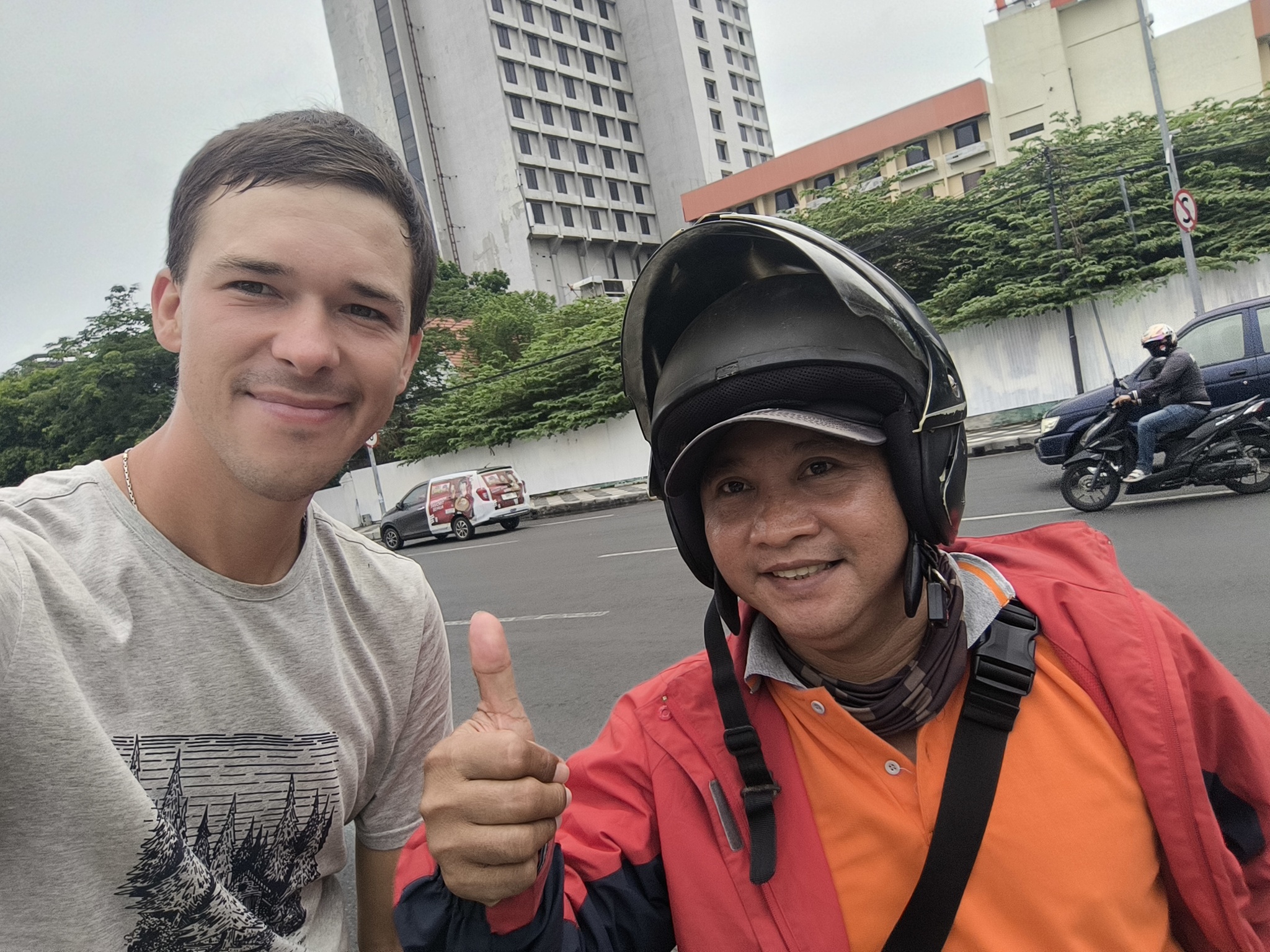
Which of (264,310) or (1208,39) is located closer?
(264,310)

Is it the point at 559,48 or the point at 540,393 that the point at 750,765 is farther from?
the point at 559,48

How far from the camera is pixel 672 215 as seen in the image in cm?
6294

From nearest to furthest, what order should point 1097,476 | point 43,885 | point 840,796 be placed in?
1. point 43,885
2. point 840,796
3. point 1097,476

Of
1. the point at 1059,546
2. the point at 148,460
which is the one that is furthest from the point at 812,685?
the point at 148,460

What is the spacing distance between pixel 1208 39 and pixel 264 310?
1893 inches

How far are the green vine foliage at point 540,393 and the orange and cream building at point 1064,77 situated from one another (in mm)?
15877

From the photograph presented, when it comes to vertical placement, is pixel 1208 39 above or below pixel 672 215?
below

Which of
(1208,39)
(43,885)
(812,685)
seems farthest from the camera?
(1208,39)

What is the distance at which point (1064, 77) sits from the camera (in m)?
38.0

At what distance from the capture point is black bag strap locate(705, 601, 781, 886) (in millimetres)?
1188

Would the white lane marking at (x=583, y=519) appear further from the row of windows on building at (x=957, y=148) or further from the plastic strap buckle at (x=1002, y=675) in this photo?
the row of windows on building at (x=957, y=148)

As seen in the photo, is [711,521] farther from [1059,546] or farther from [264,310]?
[264,310]

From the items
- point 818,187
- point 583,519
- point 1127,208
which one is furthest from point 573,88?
point 583,519

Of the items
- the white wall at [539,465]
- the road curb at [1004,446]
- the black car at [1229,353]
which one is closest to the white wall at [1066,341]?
the road curb at [1004,446]
